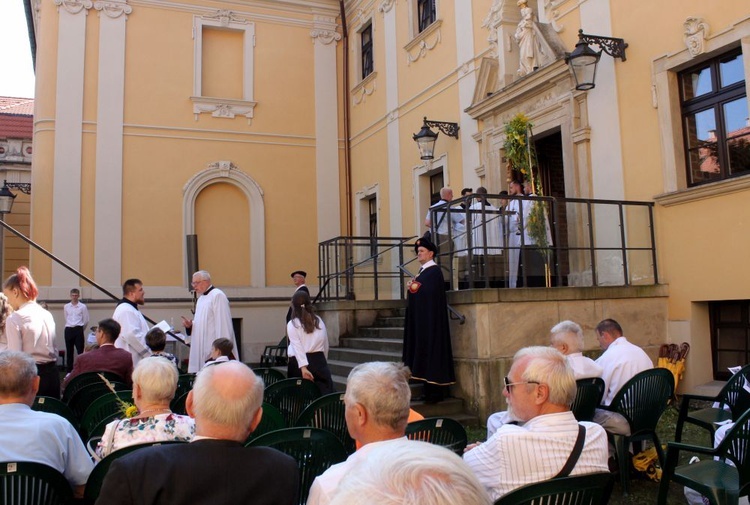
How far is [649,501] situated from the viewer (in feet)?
14.8

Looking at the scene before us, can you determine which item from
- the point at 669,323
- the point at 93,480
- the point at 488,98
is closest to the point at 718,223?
the point at 669,323

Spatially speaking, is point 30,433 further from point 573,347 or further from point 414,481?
point 573,347

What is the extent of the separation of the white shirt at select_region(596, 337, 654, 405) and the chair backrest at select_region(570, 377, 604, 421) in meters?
0.46

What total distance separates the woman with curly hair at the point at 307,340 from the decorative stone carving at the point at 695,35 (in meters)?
5.11

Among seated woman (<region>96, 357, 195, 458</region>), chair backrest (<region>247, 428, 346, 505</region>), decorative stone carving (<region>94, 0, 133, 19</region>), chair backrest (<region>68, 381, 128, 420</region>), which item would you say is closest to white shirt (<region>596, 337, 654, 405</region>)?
chair backrest (<region>247, 428, 346, 505</region>)

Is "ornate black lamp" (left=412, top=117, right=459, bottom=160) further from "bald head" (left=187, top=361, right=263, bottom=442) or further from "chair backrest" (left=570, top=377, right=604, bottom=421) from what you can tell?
"bald head" (left=187, top=361, right=263, bottom=442)

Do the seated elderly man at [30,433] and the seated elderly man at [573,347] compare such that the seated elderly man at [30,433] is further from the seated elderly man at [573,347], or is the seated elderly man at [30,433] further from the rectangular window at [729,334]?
the rectangular window at [729,334]

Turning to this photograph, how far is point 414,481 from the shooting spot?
1.12 metres

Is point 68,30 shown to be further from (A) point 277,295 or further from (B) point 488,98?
(B) point 488,98

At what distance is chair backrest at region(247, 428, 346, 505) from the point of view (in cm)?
300

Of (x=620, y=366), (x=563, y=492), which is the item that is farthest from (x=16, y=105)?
(x=563, y=492)

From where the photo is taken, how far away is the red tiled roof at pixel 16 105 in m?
24.7

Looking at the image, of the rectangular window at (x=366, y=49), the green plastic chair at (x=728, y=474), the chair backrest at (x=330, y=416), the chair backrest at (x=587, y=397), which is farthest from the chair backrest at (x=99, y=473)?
the rectangular window at (x=366, y=49)

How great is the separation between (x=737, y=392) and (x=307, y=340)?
3.95 meters
